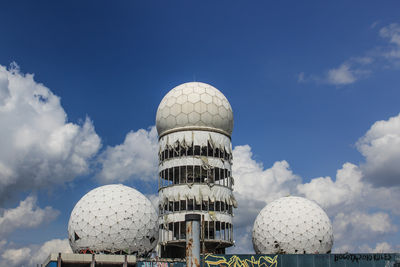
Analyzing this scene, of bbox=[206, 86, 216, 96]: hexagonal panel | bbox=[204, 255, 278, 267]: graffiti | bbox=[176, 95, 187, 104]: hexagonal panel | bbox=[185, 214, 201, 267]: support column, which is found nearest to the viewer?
bbox=[185, 214, 201, 267]: support column

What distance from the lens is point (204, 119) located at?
66.4 m

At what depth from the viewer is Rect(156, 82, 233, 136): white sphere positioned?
218ft

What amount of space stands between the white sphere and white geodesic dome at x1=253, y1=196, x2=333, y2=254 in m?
14.0

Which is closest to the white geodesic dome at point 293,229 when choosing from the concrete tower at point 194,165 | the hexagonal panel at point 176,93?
the concrete tower at point 194,165

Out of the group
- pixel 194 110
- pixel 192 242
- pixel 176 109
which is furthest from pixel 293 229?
pixel 192 242

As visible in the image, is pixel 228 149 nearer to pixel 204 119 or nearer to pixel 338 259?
pixel 204 119

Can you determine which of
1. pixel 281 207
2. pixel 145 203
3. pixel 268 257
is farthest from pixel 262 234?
pixel 145 203

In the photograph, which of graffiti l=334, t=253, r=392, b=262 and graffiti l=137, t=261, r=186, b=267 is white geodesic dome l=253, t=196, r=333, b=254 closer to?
graffiti l=334, t=253, r=392, b=262

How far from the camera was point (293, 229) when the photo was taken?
6550 cm

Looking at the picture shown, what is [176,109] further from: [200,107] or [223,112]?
[223,112]

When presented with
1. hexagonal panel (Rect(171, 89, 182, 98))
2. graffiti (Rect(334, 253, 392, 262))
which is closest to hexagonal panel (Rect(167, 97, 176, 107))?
hexagonal panel (Rect(171, 89, 182, 98))

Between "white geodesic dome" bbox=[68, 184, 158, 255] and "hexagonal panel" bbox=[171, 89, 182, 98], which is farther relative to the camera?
"hexagonal panel" bbox=[171, 89, 182, 98]

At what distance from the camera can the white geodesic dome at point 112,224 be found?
57.7 meters

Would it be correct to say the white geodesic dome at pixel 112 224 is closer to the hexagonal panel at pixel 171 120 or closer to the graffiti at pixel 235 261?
the graffiti at pixel 235 261
